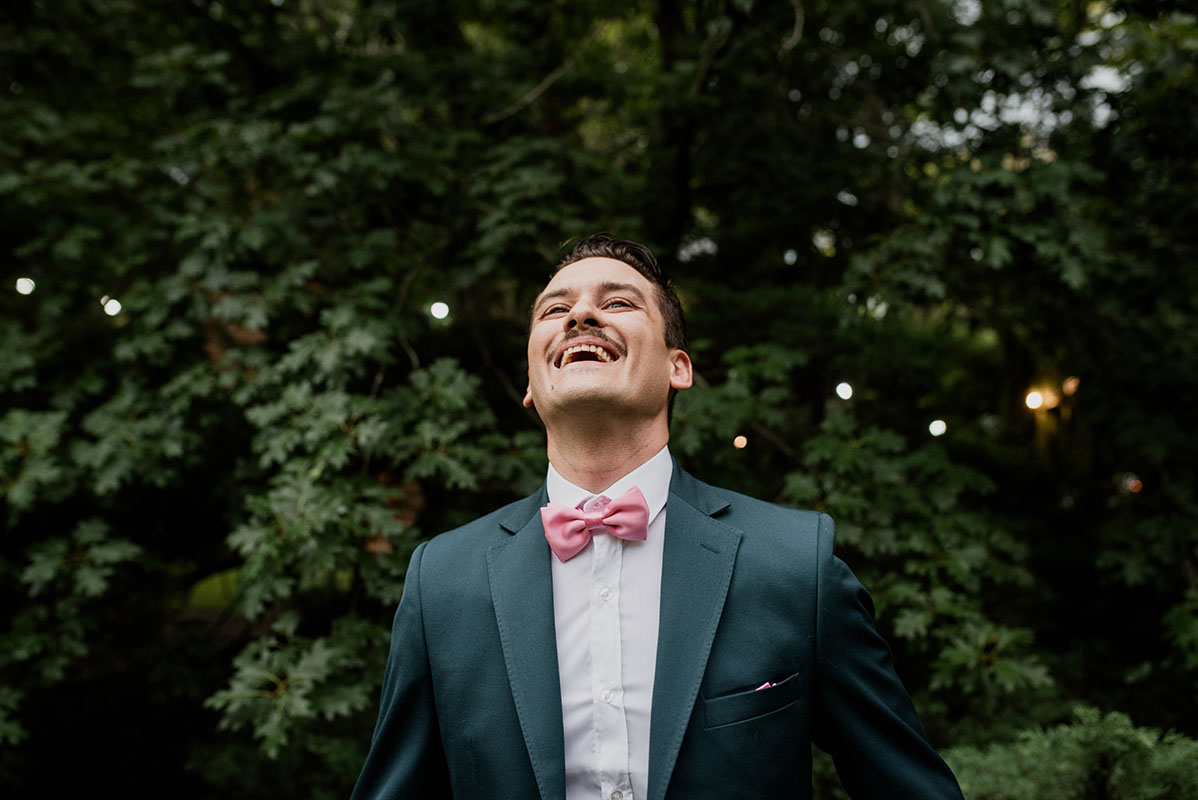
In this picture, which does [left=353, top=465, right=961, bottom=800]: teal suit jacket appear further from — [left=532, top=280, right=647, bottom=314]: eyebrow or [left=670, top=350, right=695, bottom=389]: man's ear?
[left=532, top=280, right=647, bottom=314]: eyebrow

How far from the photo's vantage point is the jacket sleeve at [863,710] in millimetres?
1463

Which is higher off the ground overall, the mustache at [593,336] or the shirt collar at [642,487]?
the mustache at [593,336]

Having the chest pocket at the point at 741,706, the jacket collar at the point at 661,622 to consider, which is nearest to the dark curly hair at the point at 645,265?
the jacket collar at the point at 661,622

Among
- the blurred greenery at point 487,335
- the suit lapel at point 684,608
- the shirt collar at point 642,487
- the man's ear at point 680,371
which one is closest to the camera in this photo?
the suit lapel at point 684,608

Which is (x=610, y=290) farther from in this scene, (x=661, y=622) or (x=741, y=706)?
(x=741, y=706)

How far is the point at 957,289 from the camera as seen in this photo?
5188 millimetres

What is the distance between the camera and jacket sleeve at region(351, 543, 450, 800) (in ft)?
5.24

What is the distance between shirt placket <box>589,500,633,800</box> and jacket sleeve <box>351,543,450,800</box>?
420mm

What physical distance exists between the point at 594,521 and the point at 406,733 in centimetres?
66

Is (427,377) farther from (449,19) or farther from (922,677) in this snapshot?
(922,677)

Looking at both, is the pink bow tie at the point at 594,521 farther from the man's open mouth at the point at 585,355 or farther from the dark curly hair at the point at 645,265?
the dark curly hair at the point at 645,265

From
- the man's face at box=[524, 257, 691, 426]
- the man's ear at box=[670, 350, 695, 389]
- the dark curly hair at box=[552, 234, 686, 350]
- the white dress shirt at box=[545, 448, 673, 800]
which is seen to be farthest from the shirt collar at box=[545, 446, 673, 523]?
the dark curly hair at box=[552, 234, 686, 350]

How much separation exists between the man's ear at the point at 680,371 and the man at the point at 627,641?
0.16 metres

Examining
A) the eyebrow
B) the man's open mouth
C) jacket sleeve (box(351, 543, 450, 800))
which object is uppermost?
the eyebrow
